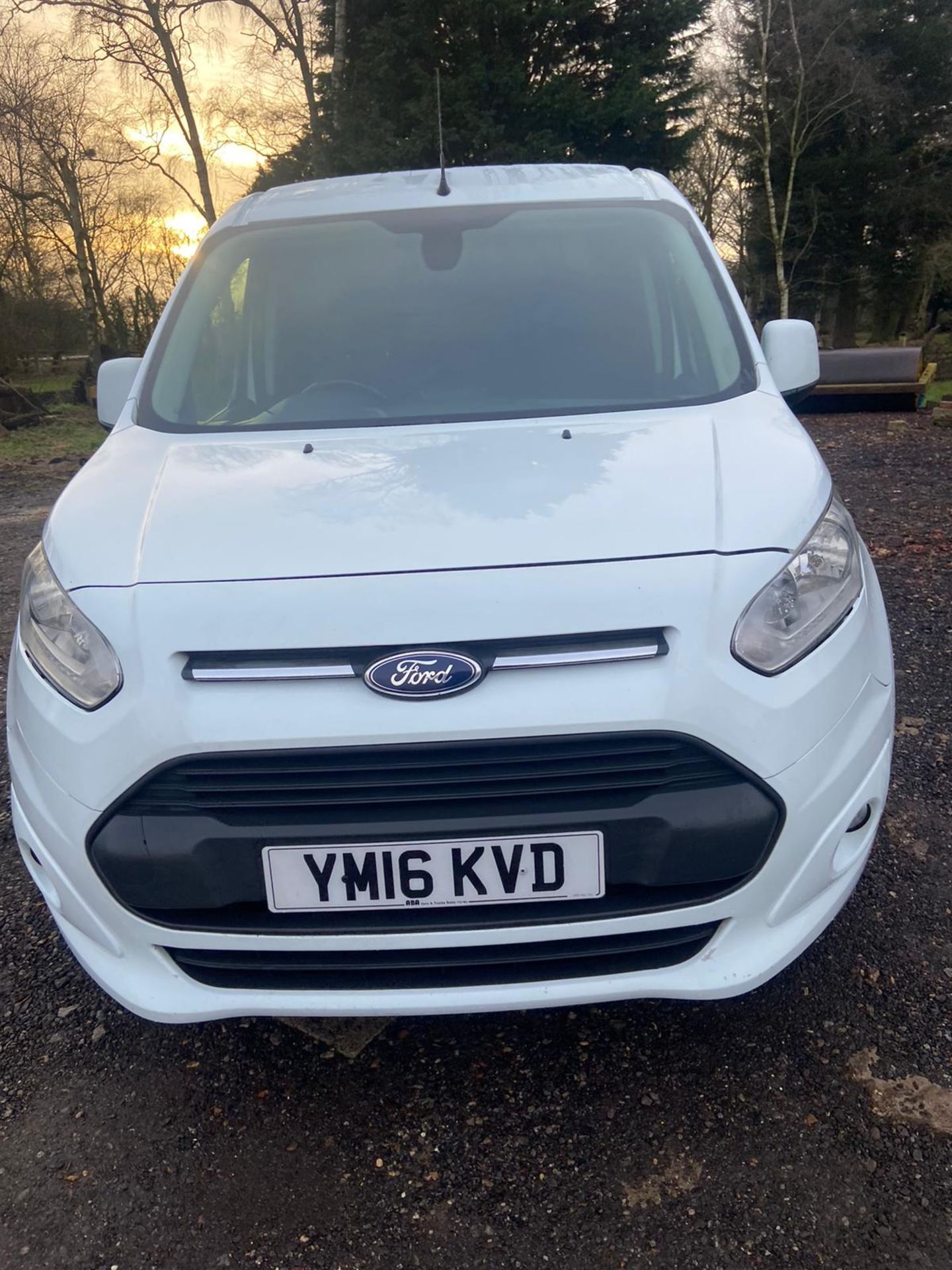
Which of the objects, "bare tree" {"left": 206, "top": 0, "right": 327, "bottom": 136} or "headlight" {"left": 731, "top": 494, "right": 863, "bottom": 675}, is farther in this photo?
"bare tree" {"left": 206, "top": 0, "right": 327, "bottom": 136}

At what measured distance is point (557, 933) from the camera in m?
1.63

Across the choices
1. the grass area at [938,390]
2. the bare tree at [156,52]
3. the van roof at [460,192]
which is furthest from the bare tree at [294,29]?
the van roof at [460,192]

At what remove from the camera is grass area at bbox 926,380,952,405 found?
1557 cm

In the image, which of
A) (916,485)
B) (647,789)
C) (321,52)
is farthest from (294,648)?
(321,52)

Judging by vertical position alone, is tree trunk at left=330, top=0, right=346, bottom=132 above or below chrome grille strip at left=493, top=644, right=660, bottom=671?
above

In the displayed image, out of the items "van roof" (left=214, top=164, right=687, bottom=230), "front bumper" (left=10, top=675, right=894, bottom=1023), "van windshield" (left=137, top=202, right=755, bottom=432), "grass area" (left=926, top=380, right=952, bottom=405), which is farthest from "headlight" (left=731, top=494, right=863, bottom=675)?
"grass area" (left=926, top=380, right=952, bottom=405)

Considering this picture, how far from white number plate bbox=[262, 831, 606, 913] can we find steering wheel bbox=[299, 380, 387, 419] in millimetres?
1325

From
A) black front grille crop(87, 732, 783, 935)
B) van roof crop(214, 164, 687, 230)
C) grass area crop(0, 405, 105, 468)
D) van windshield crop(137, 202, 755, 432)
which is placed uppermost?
van roof crop(214, 164, 687, 230)

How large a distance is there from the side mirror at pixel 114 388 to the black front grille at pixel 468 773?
5.17 ft

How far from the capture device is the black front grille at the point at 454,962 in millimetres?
1669

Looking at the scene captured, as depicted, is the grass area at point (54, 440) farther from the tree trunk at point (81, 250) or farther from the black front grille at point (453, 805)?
the black front grille at point (453, 805)

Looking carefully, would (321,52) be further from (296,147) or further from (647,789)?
(647,789)

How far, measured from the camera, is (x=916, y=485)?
7.22m

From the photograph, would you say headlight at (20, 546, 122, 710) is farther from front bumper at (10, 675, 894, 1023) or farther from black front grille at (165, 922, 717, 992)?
black front grille at (165, 922, 717, 992)
